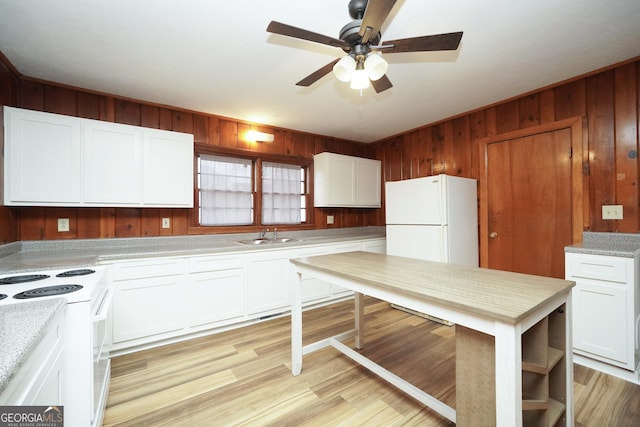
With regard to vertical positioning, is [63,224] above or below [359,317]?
above

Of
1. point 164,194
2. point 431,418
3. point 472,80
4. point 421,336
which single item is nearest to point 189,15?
point 164,194

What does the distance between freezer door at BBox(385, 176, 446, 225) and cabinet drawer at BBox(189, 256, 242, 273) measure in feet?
6.48

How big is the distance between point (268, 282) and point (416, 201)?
1.97 metres

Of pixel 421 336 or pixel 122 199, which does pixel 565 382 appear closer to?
pixel 421 336

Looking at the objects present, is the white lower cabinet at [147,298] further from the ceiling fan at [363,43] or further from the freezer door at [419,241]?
the freezer door at [419,241]

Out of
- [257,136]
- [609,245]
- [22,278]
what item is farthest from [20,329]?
[609,245]

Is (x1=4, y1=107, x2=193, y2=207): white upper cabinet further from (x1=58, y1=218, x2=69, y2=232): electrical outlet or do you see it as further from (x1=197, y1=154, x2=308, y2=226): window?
(x1=197, y1=154, x2=308, y2=226): window

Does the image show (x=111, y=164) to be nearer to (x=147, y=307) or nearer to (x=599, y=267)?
(x=147, y=307)

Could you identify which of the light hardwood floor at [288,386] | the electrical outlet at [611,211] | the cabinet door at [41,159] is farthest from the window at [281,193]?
the electrical outlet at [611,211]

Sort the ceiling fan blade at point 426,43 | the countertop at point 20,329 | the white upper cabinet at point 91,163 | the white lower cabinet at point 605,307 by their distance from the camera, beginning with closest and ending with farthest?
1. the countertop at point 20,329
2. the ceiling fan blade at point 426,43
3. the white lower cabinet at point 605,307
4. the white upper cabinet at point 91,163

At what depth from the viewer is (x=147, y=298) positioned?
7.73 feet

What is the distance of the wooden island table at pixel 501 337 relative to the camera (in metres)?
0.95

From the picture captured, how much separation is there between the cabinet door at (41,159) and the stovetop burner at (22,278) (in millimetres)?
926

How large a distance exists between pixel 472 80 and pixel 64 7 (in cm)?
307
